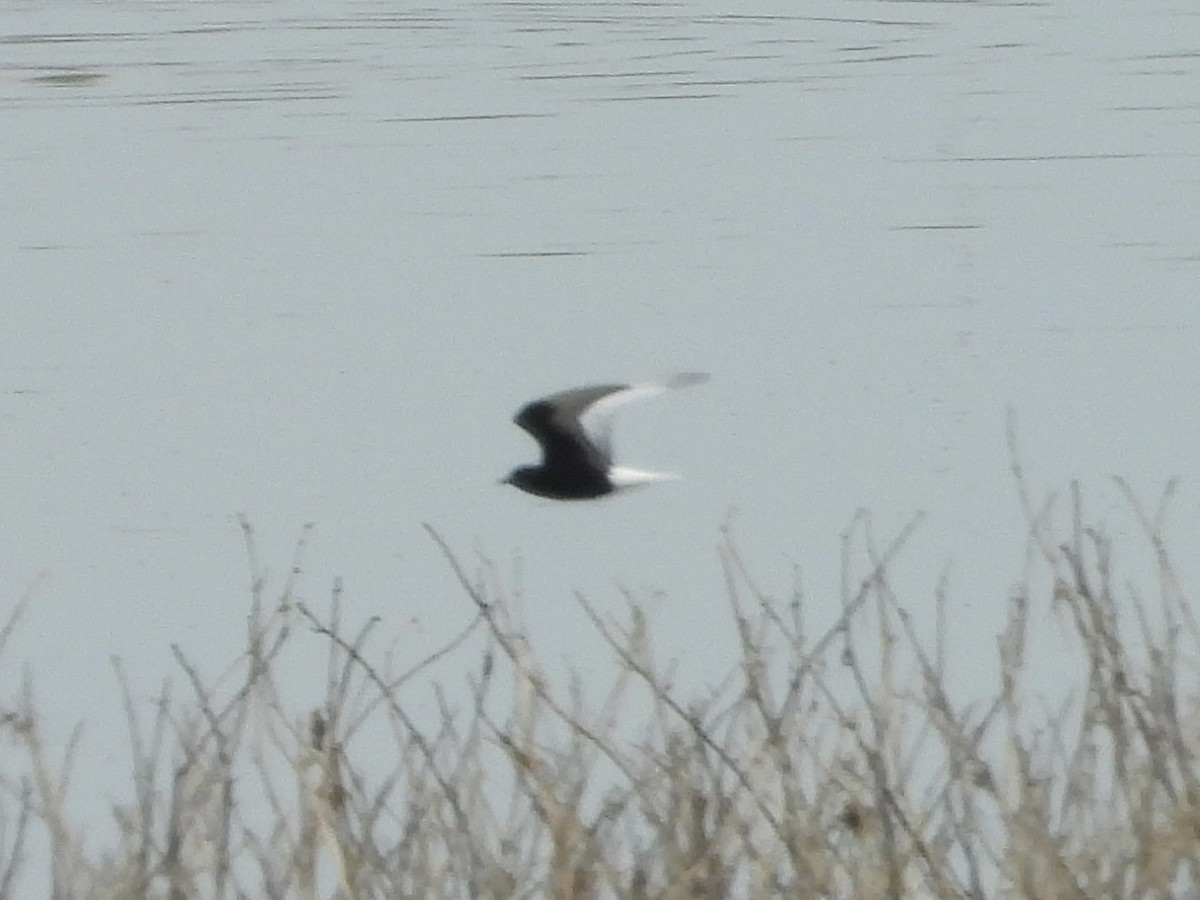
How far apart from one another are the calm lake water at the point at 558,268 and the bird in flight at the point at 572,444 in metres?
1.40

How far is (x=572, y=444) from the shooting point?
8211 mm

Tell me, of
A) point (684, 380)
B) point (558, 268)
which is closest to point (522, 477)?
point (684, 380)

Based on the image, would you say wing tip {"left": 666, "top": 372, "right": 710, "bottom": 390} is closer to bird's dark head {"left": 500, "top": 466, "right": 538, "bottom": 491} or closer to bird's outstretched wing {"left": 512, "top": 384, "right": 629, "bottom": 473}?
bird's outstretched wing {"left": 512, "top": 384, "right": 629, "bottom": 473}

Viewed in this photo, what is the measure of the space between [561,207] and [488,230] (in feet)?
2.12

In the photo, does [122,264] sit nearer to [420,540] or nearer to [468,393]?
[468,393]

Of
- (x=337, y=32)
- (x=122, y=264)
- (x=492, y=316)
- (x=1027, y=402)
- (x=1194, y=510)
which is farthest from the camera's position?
(x=337, y=32)

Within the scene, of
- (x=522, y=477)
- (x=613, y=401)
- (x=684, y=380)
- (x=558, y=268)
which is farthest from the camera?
(x=558, y=268)

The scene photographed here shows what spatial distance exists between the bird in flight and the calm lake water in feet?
4.61

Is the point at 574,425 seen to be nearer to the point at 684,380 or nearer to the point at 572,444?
the point at 572,444

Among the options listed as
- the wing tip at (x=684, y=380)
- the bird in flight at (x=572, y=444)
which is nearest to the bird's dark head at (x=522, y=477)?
the bird in flight at (x=572, y=444)

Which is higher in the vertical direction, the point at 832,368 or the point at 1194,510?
the point at 832,368

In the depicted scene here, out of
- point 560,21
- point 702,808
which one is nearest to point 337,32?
point 560,21

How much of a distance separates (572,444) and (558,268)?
37.9 feet

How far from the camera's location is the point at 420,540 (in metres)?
13.9
